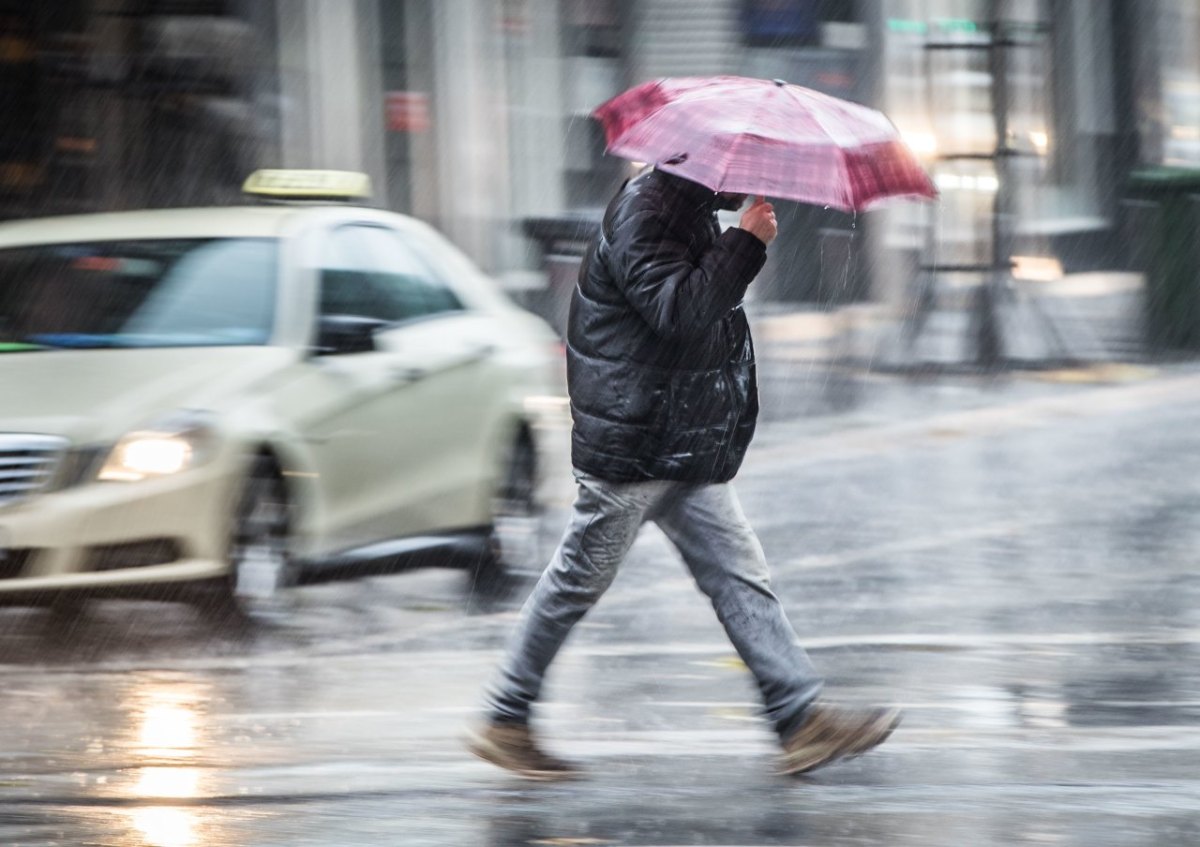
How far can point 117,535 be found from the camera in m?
7.45

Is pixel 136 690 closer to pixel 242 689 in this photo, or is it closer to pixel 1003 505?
pixel 242 689

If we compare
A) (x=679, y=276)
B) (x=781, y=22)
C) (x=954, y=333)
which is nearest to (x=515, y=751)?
Result: (x=679, y=276)

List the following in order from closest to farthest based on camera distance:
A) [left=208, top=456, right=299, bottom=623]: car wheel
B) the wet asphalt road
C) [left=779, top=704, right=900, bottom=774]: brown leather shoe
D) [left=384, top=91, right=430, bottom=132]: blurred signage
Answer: the wet asphalt road, [left=779, top=704, right=900, bottom=774]: brown leather shoe, [left=208, top=456, right=299, bottom=623]: car wheel, [left=384, top=91, right=430, bottom=132]: blurred signage

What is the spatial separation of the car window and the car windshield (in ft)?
0.83

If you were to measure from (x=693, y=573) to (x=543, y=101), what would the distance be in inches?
737

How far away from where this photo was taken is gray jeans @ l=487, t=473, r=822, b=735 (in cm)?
558

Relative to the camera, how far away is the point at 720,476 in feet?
18.3

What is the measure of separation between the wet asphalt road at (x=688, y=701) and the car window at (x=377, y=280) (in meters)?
1.09

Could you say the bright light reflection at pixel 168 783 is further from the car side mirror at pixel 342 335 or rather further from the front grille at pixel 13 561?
the car side mirror at pixel 342 335

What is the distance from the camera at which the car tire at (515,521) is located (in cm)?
909

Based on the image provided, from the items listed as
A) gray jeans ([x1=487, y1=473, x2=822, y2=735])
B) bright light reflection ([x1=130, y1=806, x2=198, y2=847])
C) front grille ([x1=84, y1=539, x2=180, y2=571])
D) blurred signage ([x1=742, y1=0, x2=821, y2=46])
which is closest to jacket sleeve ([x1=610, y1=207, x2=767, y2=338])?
A: gray jeans ([x1=487, y1=473, x2=822, y2=735])

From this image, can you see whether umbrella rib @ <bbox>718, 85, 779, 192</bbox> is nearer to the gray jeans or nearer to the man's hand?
the man's hand

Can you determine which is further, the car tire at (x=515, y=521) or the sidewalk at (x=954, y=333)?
the sidewalk at (x=954, y=333)

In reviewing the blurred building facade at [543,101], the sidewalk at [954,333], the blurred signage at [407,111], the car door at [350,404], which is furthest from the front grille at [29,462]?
the blurred signage at [407,111]
